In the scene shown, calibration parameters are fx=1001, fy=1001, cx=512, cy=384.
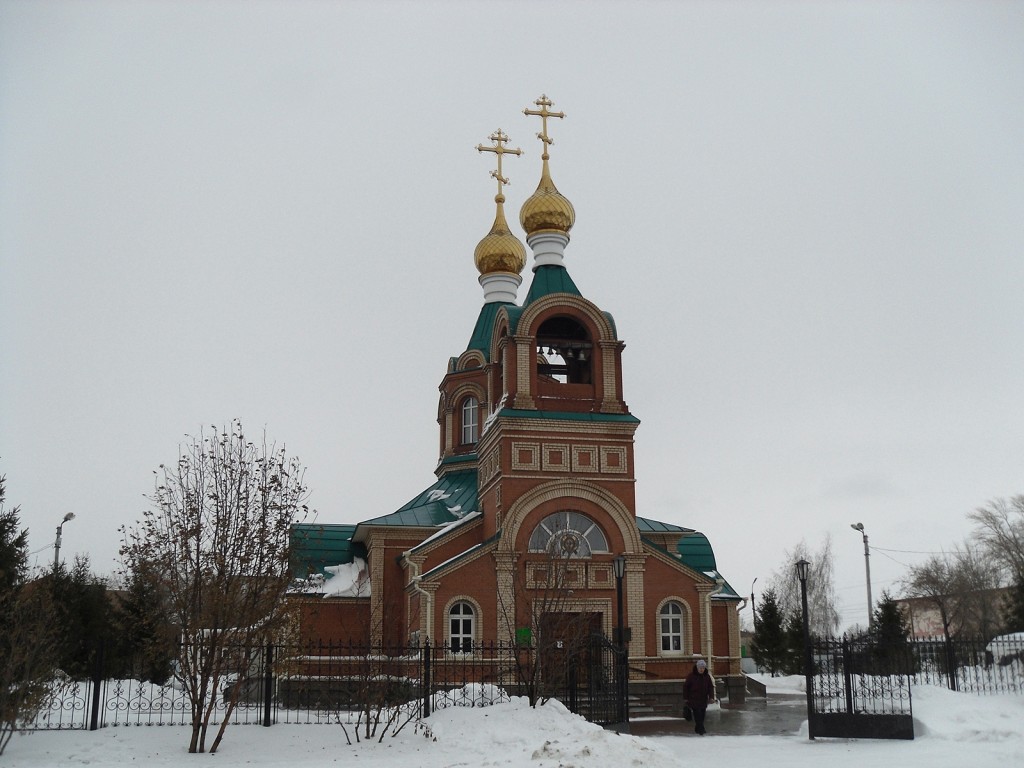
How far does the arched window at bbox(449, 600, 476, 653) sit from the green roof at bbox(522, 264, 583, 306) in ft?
28.6

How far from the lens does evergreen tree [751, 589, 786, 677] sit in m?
42.2

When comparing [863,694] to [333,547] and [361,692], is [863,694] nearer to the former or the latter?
[361,692]

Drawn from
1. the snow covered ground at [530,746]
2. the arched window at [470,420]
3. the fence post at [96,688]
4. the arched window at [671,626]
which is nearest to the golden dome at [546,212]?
the arched window at [470,420]

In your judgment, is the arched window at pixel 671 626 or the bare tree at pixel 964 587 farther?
Result: the bare tree at pixel 964 587

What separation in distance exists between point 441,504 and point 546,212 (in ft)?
31.3

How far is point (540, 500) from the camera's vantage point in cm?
2522

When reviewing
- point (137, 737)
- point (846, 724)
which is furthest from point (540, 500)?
point (137, 737)

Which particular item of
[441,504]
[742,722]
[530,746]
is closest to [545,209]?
[441,504]

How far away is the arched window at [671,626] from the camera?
25.5m

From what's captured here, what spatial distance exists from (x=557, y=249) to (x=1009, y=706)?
1839cm

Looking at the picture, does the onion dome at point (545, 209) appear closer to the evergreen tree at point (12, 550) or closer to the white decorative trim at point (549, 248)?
the white decorative trim at point (549, 248)

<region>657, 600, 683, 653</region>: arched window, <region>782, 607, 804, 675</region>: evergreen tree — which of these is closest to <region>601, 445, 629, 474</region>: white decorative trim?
<region>657, 600, 683, 653</region>: arched window

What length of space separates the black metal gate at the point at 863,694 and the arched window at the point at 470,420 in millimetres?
17897

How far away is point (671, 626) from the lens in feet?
84.1
